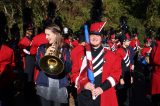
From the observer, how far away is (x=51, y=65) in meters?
6.49

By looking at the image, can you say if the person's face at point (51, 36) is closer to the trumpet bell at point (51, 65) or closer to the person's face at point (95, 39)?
the trumpet bell at point (51, 65)

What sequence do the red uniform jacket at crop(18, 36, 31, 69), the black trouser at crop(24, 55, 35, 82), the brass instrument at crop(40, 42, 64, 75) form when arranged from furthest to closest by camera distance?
1. the red uniform jacket at crop(18, 36, 31, 69)
2. the black trouser at crop(24, 55, 35, 82)
3. the brass instrument at crop(40, 42, 64, 75)

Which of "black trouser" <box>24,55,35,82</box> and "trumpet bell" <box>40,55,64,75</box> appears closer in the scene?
"trumpet bell" <box>40,55,64,75</box>

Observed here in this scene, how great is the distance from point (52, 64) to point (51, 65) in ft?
0.06

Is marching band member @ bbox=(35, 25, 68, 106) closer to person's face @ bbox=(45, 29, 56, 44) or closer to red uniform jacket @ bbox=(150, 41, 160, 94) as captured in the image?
person's face @ bbox=(45, 29, 56, 44)

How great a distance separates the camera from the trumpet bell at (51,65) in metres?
6.46

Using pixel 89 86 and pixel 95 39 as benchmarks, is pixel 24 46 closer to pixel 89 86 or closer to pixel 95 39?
pixel 95 39

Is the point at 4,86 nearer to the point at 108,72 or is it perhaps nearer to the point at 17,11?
the point at 108,72

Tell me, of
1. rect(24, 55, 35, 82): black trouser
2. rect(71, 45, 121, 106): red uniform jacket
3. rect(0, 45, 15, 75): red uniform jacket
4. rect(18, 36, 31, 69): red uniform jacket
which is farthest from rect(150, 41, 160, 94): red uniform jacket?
rect(18, 36, 31, 69): red uniform jacket

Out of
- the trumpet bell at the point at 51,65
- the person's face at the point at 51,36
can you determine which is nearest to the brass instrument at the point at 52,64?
the trumpet bell at the point at 51,65

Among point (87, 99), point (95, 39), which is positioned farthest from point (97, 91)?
point (95, 39)

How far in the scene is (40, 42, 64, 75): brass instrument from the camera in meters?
6.44

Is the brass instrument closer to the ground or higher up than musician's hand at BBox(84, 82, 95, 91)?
higher up

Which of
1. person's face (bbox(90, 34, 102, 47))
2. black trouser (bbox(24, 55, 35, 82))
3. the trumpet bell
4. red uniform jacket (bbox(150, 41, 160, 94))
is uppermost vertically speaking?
person's face (bbox(90, 34, 102, 47))
